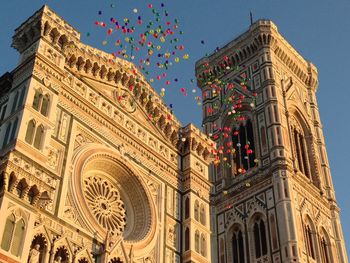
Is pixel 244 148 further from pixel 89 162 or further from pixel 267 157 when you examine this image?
pixel 89 162

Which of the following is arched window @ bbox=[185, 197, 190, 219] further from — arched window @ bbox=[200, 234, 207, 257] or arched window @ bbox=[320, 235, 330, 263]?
arched window @ bbox=[320, 235, 330, 263]

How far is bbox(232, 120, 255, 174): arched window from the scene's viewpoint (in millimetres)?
29656

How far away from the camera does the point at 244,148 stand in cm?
3038

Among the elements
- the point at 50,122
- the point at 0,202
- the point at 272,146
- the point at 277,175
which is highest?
the point at 272,146

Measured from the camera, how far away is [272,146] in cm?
2862

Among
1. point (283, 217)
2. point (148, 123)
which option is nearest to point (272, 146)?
point (283, 217)

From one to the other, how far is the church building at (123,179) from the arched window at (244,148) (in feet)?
0.56

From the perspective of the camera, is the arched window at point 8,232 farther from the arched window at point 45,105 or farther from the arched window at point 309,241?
the arched window at point 309,241

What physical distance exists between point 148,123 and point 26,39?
497 centimetres

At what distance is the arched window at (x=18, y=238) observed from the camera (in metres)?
12.3

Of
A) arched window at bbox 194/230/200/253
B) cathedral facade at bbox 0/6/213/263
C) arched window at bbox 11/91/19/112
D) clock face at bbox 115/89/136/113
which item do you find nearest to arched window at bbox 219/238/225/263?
cathedral facade at bbox 0/6/213/263

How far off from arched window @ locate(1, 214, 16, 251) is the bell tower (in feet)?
40.9

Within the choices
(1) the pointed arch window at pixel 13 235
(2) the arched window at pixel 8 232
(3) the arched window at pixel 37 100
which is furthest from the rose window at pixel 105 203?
(2) the arched window at pixel 8 232

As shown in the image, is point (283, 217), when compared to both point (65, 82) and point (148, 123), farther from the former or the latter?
point (65, 82)
